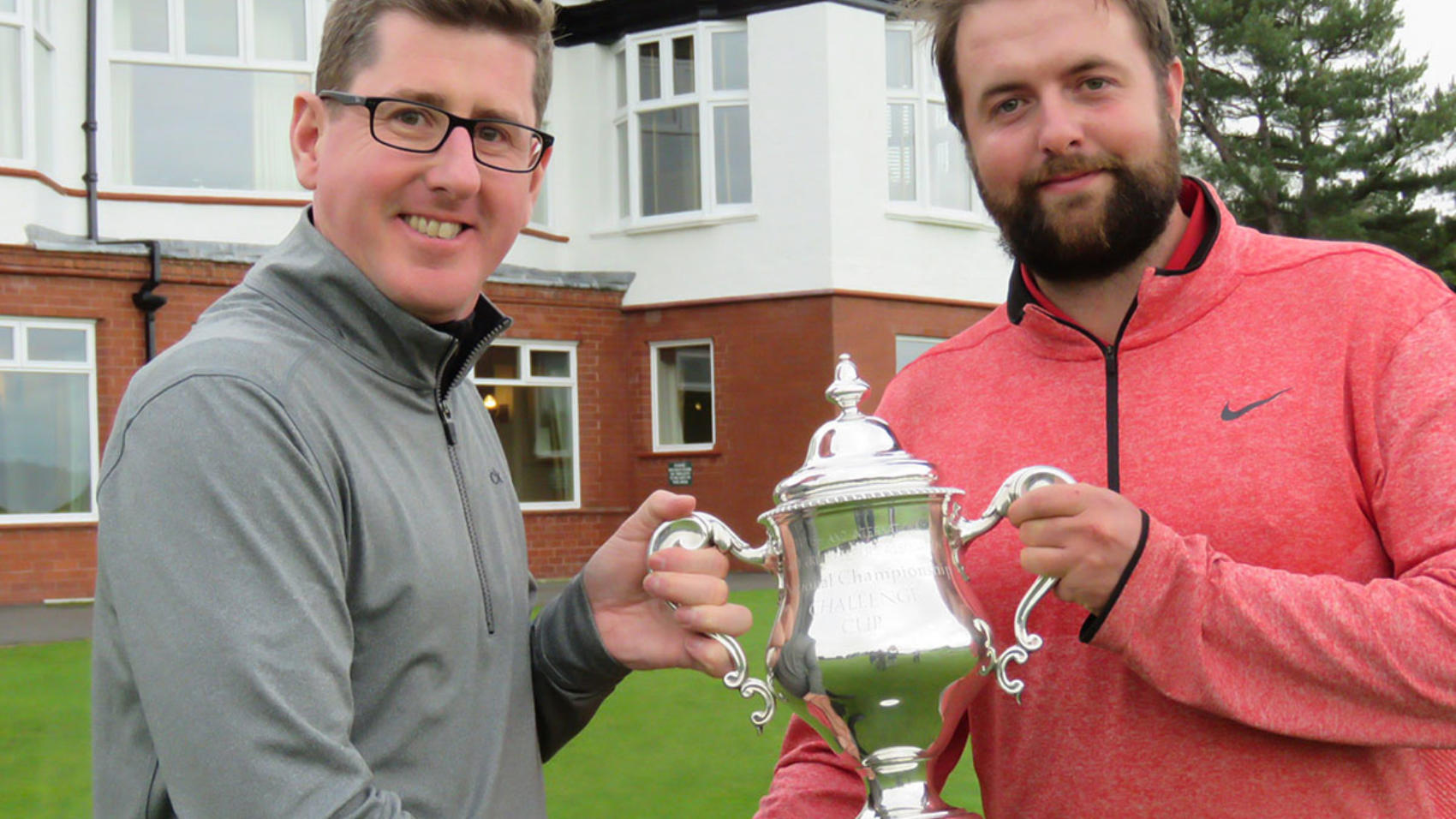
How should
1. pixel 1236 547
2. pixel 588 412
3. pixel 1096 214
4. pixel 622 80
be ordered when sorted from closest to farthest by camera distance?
pixel 1236 547 → pixel 1096 214 → pixel 588 412 → pixel 622 80

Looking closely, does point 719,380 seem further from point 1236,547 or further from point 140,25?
point 1236,547

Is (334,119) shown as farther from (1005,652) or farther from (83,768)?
(83,768)

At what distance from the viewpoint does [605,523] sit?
14406 mm

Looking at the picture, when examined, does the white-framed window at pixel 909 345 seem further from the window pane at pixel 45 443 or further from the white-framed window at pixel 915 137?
the window pane at pixel 45 443

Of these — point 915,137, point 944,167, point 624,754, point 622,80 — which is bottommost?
point 624,754

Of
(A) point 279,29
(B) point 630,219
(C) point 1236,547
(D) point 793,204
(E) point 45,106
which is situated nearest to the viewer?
(C) point 1236,547

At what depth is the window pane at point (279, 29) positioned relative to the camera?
1269cm

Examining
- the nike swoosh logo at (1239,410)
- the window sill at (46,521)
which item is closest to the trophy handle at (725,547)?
the nike swoosh logo at (1239,410)

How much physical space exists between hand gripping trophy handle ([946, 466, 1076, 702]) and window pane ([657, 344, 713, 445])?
41.8 ft

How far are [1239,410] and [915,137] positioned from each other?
13.5 meters

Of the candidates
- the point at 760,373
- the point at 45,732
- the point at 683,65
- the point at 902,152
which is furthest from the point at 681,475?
the point at 45,732

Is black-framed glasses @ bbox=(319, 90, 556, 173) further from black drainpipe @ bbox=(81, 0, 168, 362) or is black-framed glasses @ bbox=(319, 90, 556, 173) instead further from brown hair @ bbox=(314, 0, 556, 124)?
black drainpipe @ bbox=(81, 0, 168, 362)

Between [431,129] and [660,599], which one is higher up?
[431,129]

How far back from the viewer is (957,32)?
216cm
